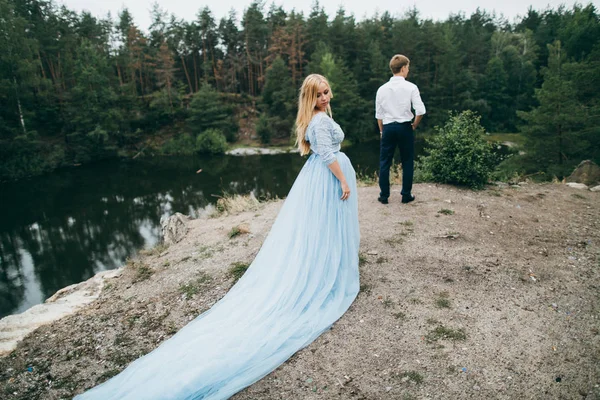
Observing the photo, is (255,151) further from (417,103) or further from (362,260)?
(362,260)

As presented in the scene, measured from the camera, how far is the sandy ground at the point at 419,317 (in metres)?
2.72

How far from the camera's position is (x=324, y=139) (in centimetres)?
362

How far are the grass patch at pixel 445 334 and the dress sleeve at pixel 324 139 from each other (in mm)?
1863

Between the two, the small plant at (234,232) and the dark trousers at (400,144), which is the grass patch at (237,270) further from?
the dark trousers at (400,144)

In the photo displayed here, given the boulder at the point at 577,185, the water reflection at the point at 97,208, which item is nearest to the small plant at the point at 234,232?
the water reflection at the point at 97,208

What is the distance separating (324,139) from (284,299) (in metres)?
1.63

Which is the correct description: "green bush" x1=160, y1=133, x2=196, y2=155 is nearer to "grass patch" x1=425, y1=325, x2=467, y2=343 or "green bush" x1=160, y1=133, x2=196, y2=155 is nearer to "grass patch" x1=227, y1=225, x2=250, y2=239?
"grass patch" x1=227, y1=225, x2=250, y2=239

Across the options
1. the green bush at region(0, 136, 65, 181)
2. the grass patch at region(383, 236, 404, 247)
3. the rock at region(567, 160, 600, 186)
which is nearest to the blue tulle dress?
the grass patch at region(383, 236, 404, 247)

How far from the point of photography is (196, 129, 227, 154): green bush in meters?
32.9

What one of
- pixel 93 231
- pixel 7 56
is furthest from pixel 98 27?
pixel 93 231

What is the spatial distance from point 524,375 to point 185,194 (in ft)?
61.7

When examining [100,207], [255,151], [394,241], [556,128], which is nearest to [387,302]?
[394,241]

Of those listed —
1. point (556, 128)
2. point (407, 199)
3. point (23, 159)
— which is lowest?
point (407, 199)

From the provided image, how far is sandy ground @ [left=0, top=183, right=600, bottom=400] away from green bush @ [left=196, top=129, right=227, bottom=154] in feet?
91.0
